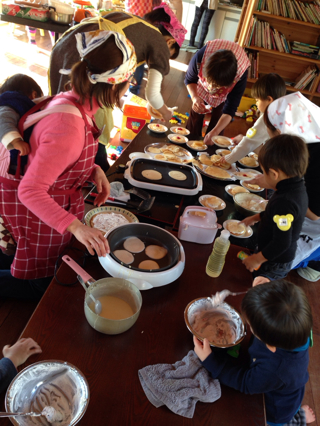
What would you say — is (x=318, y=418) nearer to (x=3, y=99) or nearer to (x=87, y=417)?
(x=87, y=417)

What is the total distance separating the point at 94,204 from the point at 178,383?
929 millimetres

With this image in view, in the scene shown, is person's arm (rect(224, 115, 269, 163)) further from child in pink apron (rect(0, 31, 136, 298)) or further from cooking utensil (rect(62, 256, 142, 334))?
cooking utensil (rect(62, 256, 142, 334))

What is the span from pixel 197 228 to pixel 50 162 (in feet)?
2.26

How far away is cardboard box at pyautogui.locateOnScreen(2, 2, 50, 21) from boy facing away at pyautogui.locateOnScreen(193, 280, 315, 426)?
383cm

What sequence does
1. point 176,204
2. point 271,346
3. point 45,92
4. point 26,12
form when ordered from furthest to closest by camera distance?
1. point 45,92
2. point 26,12
3. point 176,204
4. point 271,346

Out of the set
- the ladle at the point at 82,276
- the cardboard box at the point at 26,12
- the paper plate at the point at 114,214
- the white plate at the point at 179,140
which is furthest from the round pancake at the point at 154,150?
the cardboard box at the point at 26,12

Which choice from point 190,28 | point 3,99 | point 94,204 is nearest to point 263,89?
point 94,204

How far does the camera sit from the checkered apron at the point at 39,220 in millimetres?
1290

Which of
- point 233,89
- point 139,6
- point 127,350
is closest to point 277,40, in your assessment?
point 139,6

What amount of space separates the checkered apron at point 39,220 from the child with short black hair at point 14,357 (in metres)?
0.53

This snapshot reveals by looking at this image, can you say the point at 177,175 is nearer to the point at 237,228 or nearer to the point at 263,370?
the point at 237,228

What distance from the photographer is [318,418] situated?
5.60 ft

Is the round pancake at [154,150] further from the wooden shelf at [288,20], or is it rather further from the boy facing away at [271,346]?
the wooden shelf at [288,20]

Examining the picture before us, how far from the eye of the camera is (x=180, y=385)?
36.4 inches
